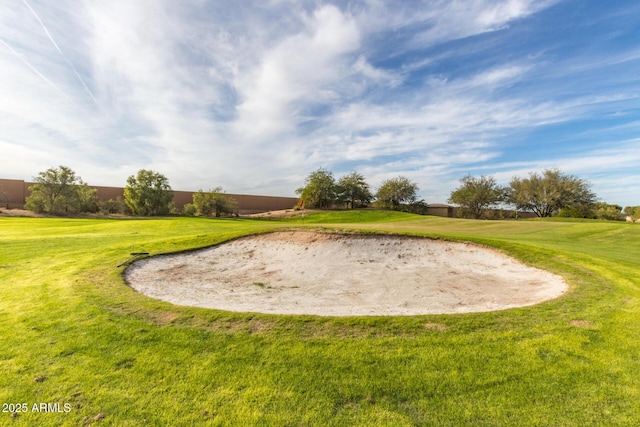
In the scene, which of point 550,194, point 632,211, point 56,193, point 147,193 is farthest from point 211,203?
point 632,211

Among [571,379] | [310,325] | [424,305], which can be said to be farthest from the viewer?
[424,305]

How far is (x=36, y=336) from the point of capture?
163 inches

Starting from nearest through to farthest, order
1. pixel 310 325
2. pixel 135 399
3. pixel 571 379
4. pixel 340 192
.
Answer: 1. pixel 135 399
2. pixel 571 379
3. pixel 310 325
4. pixel 340 192

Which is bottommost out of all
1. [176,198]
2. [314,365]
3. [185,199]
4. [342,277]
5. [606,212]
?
[342,277]

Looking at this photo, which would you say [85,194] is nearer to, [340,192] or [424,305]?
[340,192]

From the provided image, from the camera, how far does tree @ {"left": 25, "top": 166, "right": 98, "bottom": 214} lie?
3369 cm

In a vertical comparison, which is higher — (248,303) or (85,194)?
(85,194)

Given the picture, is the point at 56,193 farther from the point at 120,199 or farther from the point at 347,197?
the point at 347,197

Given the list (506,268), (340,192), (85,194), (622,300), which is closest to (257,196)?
(340,192)

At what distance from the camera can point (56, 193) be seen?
113 ft

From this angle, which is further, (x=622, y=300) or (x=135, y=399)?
(x=622, y=300)

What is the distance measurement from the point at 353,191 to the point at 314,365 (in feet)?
158

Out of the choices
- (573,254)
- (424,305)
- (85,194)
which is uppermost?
(85,194)

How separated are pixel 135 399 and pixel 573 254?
12.3 meters
